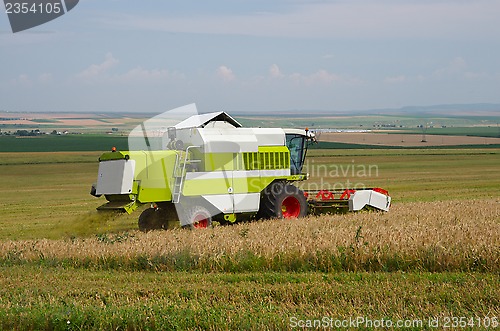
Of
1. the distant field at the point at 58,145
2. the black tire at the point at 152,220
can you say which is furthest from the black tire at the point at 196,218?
the distant field at the point at 58,145

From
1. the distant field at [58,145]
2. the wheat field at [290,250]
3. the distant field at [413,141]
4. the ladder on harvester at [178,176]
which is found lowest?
the distant field at [413,141]

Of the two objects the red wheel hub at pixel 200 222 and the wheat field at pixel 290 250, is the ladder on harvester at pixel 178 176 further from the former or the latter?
the wheat field at pixel 290 250

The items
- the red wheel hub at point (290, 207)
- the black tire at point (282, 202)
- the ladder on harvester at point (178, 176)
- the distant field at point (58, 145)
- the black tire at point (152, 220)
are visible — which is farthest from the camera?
the distant field at point (58, 145)

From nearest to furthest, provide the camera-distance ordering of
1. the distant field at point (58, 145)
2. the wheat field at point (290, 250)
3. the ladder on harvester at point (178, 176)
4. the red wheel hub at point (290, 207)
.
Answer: the wheat field at point (290, 250) < the ladder on harvester at point (178, 176) < the red wheel hub at point (290, 207) < the distant field at point (58, 145)

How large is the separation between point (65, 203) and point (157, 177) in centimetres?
1184

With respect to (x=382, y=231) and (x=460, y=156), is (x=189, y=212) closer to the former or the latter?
(x=382, y=231)

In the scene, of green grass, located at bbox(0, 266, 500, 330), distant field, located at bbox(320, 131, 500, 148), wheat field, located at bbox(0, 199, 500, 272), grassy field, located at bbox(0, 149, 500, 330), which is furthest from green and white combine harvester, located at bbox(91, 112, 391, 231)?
distant field, located at bbox(320, 131, 500, 148)

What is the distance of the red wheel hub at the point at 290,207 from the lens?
18.1 meters

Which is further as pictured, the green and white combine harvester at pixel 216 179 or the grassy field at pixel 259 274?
the green and white combine harvester at pixel 216 179

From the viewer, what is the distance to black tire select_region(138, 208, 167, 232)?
56.3 feet

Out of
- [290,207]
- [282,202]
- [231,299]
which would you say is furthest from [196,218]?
[231,299]

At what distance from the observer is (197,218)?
16.3 meters

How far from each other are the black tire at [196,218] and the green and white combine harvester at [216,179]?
0.9 inches

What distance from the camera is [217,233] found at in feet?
46.6
